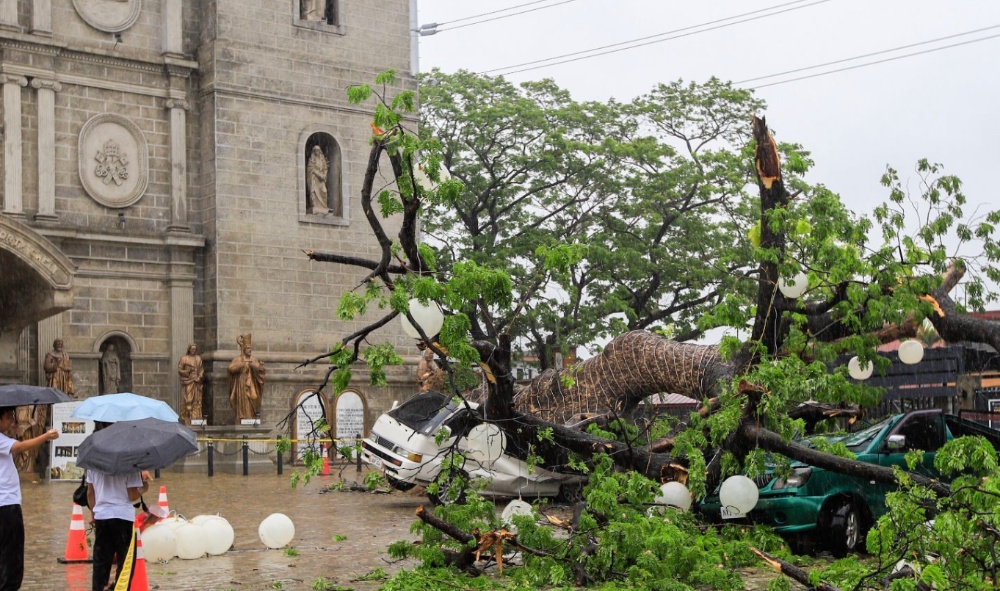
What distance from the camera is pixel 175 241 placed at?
30938 millimetres

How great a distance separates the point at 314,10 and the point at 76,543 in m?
22.4

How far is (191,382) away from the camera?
99.2 ft

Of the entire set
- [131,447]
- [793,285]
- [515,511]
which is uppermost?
[793,285]

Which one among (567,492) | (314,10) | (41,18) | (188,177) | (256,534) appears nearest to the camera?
(256,534)

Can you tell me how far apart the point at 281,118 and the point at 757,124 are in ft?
67.5

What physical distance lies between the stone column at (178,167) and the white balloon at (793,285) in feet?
66.9

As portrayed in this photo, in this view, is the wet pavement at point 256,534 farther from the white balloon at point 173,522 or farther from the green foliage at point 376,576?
the white balloon at point 173,522

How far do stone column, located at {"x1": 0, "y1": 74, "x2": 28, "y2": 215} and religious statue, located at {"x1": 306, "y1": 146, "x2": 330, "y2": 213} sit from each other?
22.9ft

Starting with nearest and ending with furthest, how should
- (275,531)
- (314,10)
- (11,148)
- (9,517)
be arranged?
1. (9,517)
2. (275,531)
3. (11,148)
4. (314,10)

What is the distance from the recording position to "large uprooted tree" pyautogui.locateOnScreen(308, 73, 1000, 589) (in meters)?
11.2

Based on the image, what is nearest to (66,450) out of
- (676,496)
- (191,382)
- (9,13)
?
(191,382)

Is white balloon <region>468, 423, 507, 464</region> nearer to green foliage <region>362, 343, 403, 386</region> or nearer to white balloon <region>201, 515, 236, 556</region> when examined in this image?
green foliage <region>362, 343, 403, 386</region>

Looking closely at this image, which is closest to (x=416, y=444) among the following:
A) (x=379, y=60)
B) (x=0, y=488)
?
(x=0, y=488)

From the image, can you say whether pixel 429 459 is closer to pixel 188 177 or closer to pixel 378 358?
pixel 378 358
